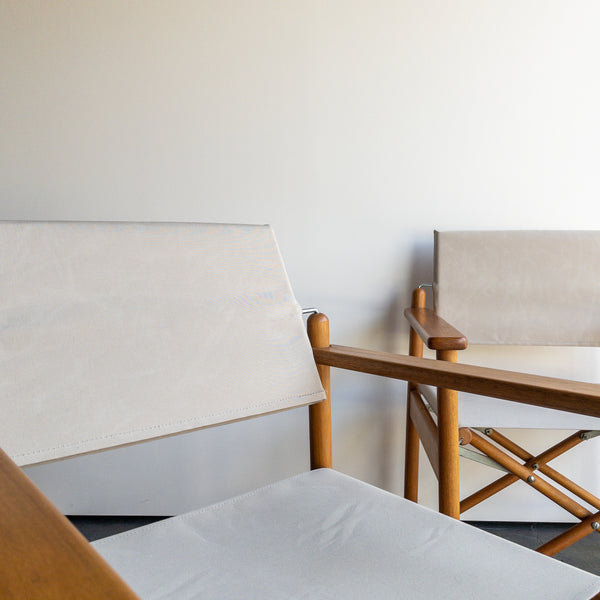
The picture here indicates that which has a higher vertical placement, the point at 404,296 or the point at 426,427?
the point at 404,296

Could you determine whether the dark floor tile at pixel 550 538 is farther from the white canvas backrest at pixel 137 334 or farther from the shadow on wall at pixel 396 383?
the white canvas backrest at pixel 137 334

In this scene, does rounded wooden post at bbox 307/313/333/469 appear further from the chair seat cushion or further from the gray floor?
the gray floor

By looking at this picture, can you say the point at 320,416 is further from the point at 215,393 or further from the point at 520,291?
the point at 520,291

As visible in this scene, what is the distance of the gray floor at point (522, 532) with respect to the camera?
163cm

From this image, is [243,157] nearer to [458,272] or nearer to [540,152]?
[458,272]

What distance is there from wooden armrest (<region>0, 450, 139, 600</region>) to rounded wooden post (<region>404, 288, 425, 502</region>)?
4.62 feet

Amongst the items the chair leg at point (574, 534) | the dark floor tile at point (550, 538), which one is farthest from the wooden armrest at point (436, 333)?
the dark floor tile at point (550, 538)

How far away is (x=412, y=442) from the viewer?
171 cm

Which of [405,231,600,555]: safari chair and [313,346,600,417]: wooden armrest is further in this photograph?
[405,231,600,555]: safari chair

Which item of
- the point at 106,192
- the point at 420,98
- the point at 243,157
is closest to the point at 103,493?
the point at 106,192

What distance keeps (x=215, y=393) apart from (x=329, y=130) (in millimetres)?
1003

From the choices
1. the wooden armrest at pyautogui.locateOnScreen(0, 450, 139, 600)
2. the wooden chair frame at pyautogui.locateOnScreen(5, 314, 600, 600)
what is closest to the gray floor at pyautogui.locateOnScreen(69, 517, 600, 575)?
the wooden chair frame at pyautogui.locateOnScreen(5, 314, 600, 600)

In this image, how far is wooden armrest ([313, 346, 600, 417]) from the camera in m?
0.69

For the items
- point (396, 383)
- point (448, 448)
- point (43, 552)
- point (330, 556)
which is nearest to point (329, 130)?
point (396, 383)
